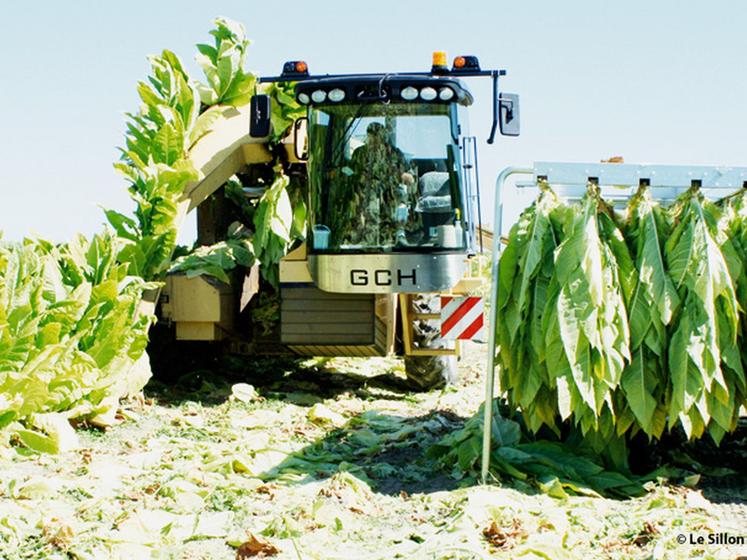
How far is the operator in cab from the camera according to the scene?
27.7 feet

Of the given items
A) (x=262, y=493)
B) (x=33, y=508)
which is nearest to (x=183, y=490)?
(x=262, y=493)

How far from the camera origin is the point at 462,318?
916 cm

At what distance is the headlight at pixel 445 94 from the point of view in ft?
27.4

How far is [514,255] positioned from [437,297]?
408 centimetres

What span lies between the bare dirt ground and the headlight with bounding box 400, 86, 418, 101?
275 cm

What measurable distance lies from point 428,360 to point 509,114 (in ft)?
9.71

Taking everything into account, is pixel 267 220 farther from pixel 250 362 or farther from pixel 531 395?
pixel 531 395

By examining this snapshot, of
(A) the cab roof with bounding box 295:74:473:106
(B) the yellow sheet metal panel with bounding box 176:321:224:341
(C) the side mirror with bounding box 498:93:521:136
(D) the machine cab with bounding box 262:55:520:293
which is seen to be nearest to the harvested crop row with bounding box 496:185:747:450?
(C) the side mirror with bounding box 498:93:521:136

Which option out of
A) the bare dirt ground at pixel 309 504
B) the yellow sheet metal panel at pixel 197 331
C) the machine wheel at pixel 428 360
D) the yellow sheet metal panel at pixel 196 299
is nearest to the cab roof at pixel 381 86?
the yellow sheet metal panel at pixel 196 299

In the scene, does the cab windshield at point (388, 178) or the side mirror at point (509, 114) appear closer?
the side mirror at point (509, 114)

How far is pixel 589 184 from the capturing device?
5727 millimetres

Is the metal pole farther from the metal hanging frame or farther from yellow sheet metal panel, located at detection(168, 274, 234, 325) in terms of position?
yellow sheet metal panel, located at detection(168, 274, 234, 325)

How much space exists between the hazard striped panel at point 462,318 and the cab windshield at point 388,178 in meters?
0.78

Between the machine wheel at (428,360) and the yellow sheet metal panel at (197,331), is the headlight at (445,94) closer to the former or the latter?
the machine wheel at (428,360)
